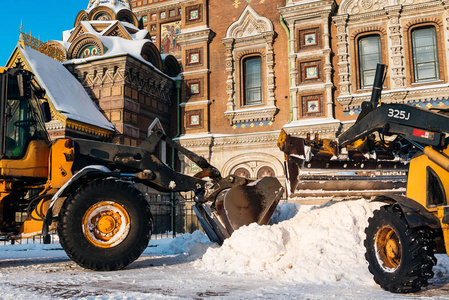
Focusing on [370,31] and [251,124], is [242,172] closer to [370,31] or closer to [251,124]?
[251,124]

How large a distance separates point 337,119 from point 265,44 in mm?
4355

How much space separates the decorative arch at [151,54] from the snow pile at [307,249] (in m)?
12.6

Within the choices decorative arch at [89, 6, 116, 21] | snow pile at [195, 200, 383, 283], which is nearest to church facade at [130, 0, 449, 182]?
decorative arch at [89, 6, 116, 21]

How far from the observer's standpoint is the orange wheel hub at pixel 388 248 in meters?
4.66

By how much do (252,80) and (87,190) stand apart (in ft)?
41.4

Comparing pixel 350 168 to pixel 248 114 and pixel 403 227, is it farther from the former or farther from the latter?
pixel 248 114

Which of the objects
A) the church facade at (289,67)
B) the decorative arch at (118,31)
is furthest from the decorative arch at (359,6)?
the decorative arch at (118,31)

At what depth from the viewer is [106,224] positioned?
20.3ft

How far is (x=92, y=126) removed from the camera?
14547mm

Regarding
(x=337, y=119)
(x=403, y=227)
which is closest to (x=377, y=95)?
(x=403, y=227)

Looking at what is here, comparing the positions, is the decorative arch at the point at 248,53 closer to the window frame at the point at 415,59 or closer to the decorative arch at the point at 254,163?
the decorative arch at the point at 254,163

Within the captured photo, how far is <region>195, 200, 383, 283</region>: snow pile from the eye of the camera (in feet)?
18.0

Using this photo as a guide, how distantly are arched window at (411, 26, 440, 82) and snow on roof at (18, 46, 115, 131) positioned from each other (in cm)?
1138

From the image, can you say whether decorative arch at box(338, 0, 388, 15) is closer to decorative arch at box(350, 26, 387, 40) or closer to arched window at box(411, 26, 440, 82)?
decorative arch at box(350, 26, 387, 40)
